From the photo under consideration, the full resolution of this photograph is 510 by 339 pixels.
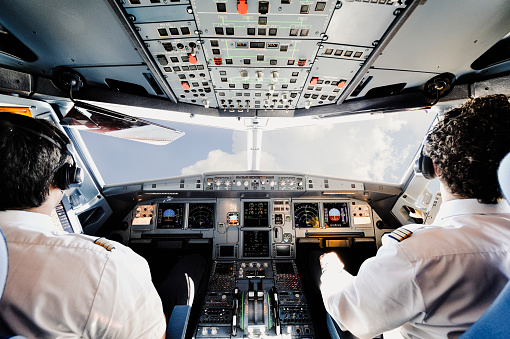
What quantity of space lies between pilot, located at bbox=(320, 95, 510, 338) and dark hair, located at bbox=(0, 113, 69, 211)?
129cm

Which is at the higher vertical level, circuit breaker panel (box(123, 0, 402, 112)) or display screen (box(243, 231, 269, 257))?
circuit breaker panel (box(123, 0, 402, 112))

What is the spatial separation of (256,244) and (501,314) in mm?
2903

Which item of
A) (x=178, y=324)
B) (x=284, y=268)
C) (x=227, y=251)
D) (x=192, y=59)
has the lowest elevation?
(x=284, y=268)

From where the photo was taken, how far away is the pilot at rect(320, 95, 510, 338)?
719 millimetres

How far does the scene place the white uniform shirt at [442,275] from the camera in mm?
713

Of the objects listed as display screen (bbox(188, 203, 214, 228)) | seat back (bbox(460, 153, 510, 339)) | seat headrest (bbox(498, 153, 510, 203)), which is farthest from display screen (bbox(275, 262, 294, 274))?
seat headrest (bbox(498, 153, 510, 203))

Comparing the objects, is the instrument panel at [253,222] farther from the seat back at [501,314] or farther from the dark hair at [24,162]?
the seat back at [501,314]

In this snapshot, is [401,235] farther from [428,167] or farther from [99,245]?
[99,245]

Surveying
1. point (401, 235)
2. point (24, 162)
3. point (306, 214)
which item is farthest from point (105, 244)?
point (306, 214)

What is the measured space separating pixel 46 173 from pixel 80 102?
4.48ft

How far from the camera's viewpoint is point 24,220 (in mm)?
778

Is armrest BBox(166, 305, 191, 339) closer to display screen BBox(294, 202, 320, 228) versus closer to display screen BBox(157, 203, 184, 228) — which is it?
display screen BBox(157, 203, 184, 228)

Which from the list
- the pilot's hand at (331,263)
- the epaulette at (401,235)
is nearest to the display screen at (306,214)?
the pilot's hand at (331,263)

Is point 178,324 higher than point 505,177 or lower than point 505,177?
lower
